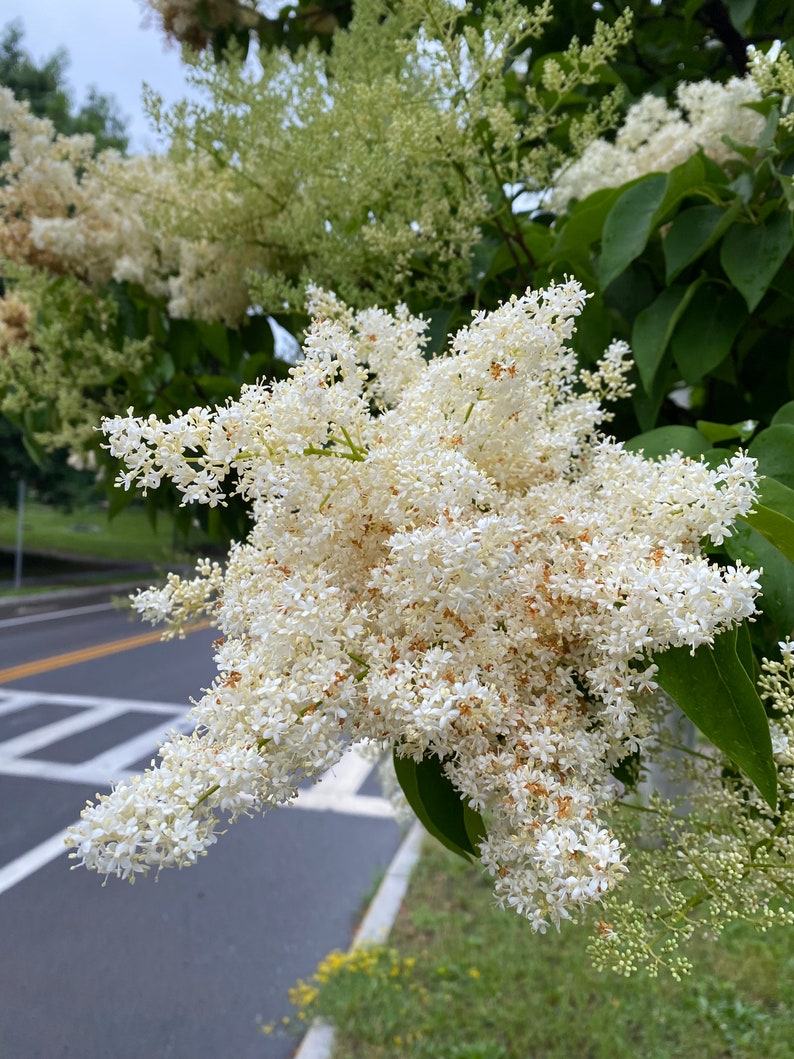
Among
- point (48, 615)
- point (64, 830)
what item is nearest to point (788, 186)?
point (64, 830)

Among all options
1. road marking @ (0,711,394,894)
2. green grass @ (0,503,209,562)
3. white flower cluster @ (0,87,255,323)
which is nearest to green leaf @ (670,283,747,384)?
white flower cluster @ (0,87,255,323)

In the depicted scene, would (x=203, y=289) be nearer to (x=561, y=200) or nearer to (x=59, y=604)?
(x=561, y=200)

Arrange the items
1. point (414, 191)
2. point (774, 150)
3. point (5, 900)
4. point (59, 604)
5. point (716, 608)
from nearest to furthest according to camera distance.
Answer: point (716, 608) < point (774, 150) < point (414, 191) < point (5, 900) < point (59, 604)

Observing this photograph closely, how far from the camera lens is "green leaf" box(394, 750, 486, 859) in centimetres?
67

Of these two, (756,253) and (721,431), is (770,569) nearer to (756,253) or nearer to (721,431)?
(721,431)

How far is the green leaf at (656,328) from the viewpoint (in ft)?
3.08

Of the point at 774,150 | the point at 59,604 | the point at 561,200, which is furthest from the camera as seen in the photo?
the point at 59,604

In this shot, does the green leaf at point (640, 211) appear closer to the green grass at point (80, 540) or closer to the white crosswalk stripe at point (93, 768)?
the white crosswalk stripe at point (93, 768)

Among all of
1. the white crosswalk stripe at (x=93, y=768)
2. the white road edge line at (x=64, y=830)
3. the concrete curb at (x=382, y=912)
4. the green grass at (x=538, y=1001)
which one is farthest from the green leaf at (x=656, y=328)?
the white crosswalk stripe at (x=93, y=768)

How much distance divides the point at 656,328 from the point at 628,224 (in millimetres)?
128

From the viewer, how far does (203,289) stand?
1.29 meters

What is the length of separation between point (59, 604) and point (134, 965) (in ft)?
39.9

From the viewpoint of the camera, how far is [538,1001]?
3275 mm

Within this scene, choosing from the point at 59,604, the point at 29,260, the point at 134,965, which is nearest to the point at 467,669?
the point at 29,260
